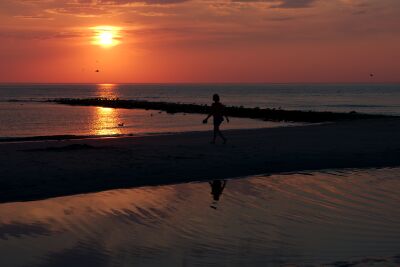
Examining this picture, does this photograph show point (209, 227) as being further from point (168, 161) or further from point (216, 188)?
point (168, 161)

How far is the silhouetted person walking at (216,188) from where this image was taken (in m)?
13.2

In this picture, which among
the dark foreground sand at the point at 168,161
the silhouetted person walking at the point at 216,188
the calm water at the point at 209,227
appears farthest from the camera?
the dark foreground sand at the point at 168,161

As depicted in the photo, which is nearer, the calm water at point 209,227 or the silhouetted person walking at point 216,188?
the calm water at point 209,227

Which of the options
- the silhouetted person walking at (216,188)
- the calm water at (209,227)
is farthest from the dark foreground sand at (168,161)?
the calm water at (209,227)

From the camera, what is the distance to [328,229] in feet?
33.4

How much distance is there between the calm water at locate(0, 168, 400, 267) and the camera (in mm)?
8500

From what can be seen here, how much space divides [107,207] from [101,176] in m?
4.11

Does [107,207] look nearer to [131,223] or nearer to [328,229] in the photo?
[131,223]

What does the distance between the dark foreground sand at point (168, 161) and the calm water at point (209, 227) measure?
142 cm

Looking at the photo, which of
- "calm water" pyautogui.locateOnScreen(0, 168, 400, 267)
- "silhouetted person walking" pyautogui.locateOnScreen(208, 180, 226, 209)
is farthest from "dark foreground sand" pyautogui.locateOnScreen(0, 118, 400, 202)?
"calm water" pyautogui.locateOnScreen(0, 168, 400, 267)

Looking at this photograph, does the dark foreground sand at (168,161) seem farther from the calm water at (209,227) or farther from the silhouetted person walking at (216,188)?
the calm water at (209,227)

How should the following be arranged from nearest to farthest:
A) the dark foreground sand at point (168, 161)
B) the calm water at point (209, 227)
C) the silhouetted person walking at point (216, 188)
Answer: the calm water at point (209, 227) → the silhouetted person walking at point (216, 188) → the dark foreground sand at point (168, 161)

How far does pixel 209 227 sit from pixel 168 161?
896cm

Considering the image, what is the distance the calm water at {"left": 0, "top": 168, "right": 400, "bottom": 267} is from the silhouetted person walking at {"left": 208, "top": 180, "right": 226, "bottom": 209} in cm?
11
